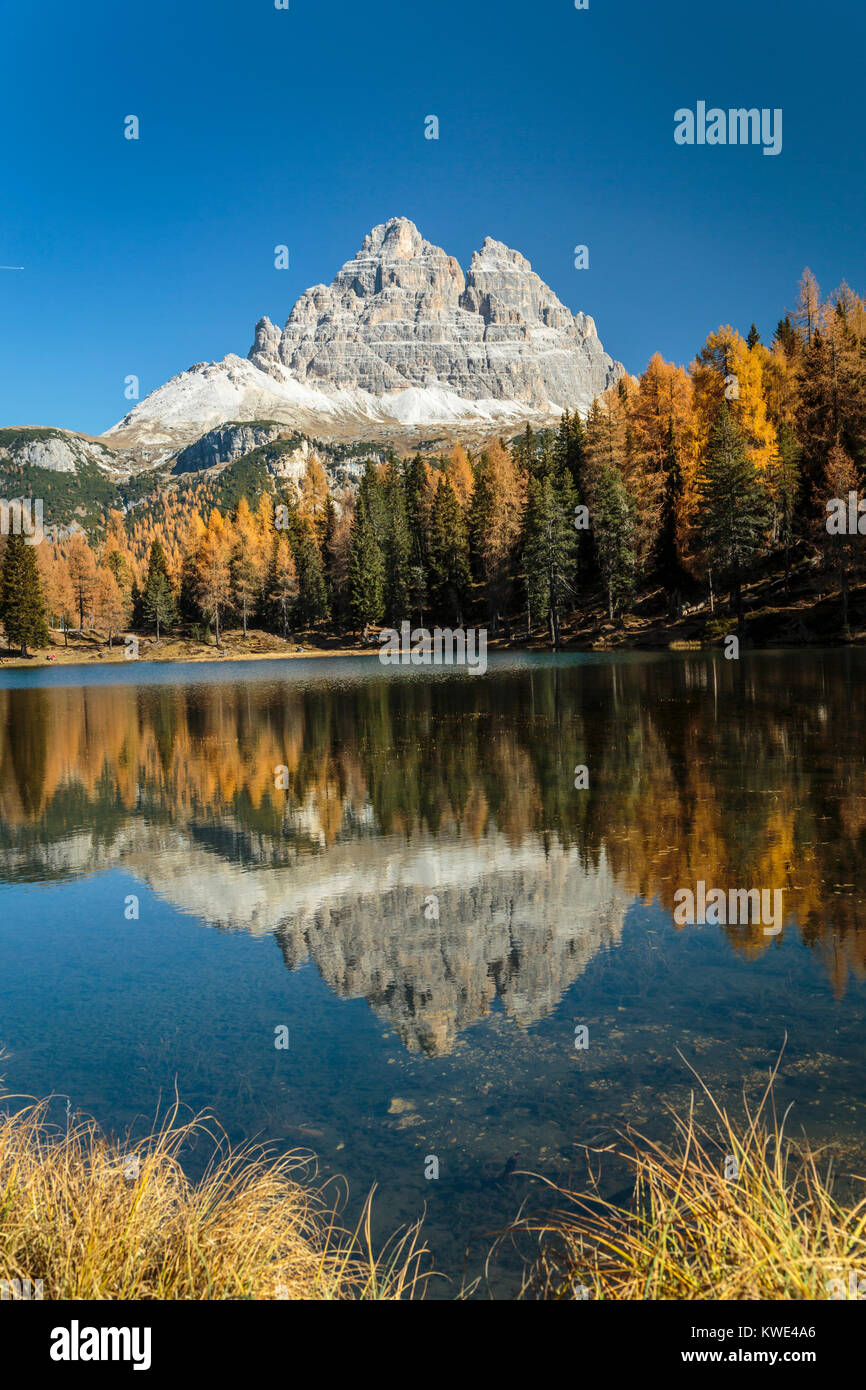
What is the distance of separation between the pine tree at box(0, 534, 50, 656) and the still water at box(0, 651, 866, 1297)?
80.4 metres

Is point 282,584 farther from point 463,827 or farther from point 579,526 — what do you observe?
point 463,827

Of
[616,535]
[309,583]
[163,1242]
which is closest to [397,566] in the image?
[309,583]

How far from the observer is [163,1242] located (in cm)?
363

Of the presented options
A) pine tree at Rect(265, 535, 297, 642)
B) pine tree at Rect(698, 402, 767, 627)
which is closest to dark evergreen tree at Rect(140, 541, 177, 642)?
pine tree at Rect(265, 535, 297, 642)

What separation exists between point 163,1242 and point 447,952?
16.8 feet

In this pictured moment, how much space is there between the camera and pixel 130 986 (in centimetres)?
845

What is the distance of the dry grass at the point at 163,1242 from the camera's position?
3305 millimetres

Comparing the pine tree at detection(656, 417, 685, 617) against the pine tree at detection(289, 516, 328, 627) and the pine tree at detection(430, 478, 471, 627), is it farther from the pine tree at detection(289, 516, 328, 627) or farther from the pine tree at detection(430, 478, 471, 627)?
the pine tree at detection(289, 516, 328, 627)

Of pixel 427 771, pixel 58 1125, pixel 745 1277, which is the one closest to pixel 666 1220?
pixel 745 1277

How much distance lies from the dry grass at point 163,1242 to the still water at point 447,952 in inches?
23.5

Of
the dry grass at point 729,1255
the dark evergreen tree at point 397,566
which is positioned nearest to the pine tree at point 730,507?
the dark evergreen tree at point 397,566

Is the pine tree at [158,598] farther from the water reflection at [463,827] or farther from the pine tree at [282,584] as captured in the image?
the water reflection at [463,827]
